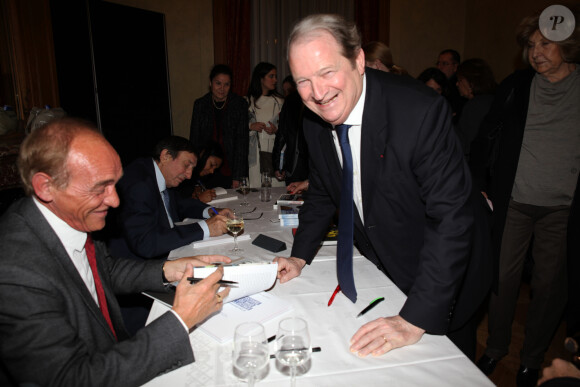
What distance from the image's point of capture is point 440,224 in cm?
118

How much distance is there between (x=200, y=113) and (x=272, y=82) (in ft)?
3.24

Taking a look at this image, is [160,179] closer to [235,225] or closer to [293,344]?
[235,225]

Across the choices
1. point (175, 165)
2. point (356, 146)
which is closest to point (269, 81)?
point (175, 165)

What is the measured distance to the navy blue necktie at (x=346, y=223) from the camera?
138 cm

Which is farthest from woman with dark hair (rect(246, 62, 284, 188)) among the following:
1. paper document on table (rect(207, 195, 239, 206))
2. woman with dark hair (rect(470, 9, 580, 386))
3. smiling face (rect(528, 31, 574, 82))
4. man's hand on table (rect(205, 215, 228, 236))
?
smiling face (rect(528, 31, 574, 82))

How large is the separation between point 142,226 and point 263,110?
2990 millimetres

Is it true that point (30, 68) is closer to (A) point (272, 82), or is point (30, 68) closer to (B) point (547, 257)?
(A) point (272, 82)

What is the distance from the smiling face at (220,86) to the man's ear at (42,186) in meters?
3.50

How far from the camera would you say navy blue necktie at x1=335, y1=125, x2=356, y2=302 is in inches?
54.3

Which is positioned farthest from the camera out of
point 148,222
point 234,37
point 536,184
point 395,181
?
point 234,37

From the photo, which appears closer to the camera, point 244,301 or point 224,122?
point 244,301

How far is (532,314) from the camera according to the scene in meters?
2.45

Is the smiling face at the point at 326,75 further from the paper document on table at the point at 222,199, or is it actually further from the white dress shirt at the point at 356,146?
the paper document on table at the point at 222,199

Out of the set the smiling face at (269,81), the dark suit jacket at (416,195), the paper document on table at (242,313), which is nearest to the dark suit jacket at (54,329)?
the paper document on table at (242,313)
